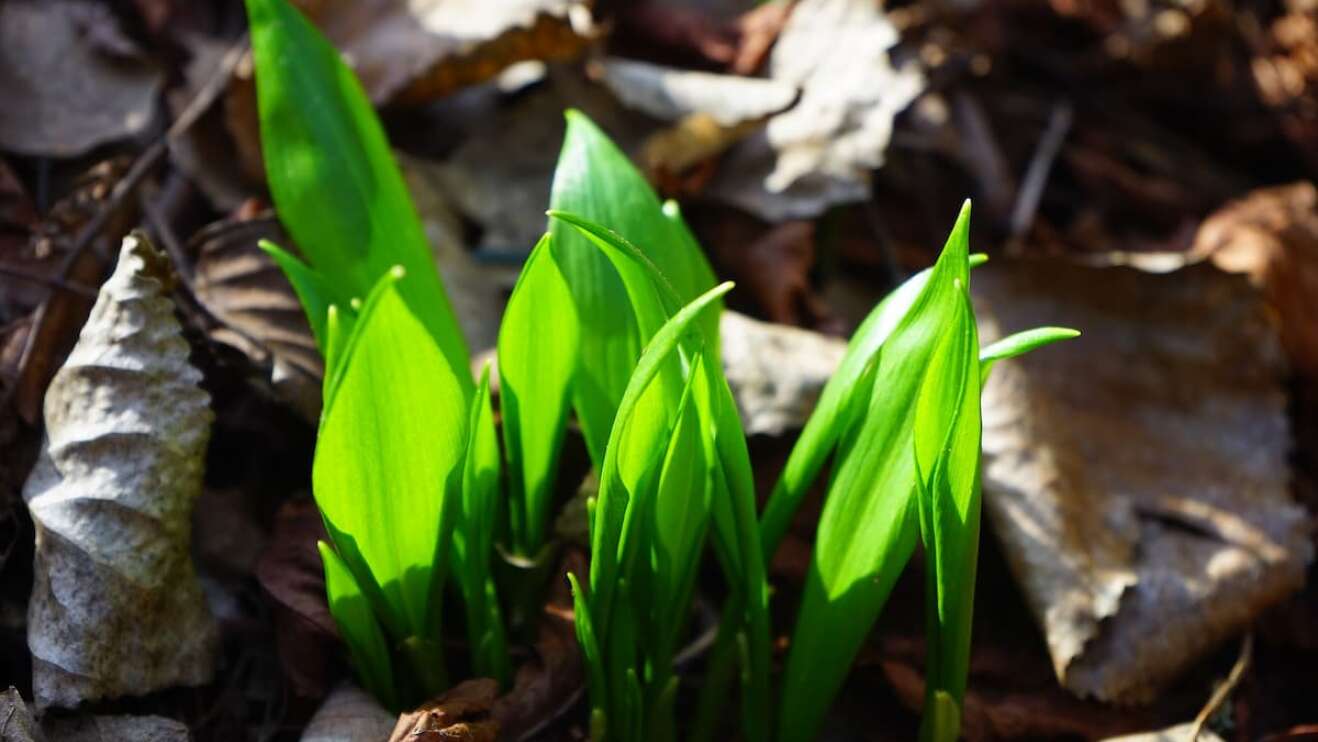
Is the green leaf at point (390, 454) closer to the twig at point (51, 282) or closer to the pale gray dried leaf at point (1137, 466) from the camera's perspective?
the twig at point (51, 282)

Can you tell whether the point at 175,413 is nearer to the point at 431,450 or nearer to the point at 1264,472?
the point at 431,450

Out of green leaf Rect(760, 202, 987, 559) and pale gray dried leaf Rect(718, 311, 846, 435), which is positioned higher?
green leaf Rect(760, 202, 987, 559)

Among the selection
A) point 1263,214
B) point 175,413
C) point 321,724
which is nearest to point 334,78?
point 175,413

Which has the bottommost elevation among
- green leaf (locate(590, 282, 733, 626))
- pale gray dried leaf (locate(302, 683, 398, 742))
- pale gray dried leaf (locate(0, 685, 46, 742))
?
pale gray dried leaf (locate(302, 683, 398, 742))

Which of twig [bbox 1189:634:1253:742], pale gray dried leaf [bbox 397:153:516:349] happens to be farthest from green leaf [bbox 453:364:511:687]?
twig [bbox 1189:634:1253:742]

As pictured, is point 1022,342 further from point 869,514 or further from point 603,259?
point 603,259

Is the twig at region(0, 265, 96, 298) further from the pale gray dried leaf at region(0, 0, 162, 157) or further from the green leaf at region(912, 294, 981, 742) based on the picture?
the green leaf at region(912, 294, 981, 742)

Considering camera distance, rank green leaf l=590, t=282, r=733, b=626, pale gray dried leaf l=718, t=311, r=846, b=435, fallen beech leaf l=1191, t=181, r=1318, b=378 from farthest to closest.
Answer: fallen beech leaf l=1191, t=181, r=1318, b=378
pale gray dried leaf l=718, t=311, r=846, b=435
green leaf l=590, t=282, r=733, b=626
